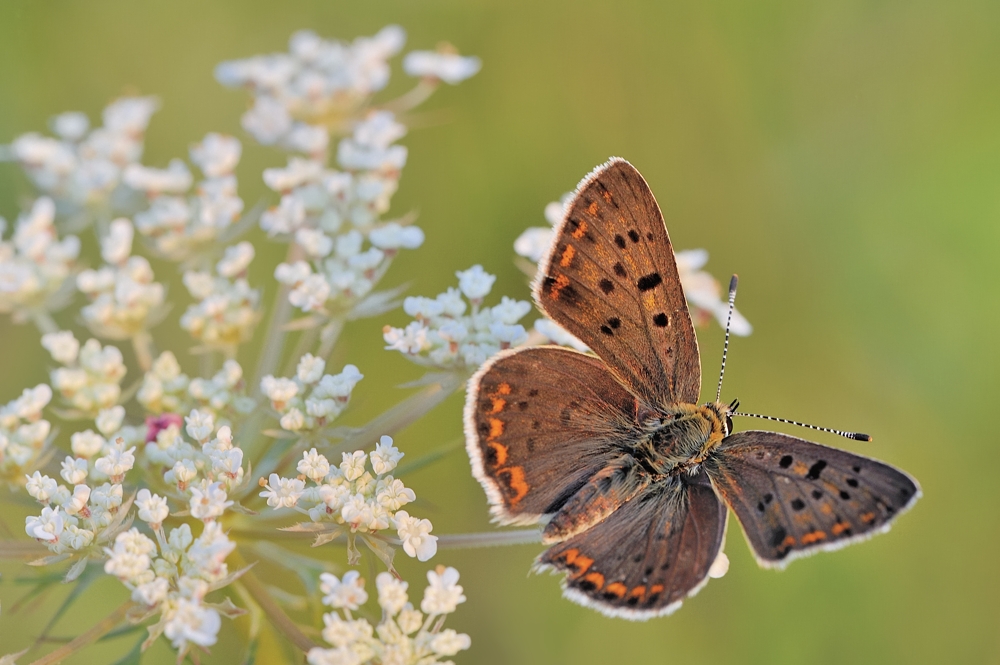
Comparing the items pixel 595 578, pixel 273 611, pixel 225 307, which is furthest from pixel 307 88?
pixel 595 578

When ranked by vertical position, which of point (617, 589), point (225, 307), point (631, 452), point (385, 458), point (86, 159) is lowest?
point (617, 589)

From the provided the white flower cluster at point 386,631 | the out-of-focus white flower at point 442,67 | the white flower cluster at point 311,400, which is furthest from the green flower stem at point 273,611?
the out-of-focus white flower at point 442,67

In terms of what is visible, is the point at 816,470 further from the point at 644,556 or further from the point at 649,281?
the point at 649,281

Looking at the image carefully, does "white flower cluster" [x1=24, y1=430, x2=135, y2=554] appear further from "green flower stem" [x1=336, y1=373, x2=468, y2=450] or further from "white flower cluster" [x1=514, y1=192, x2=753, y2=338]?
"white flower cluster" [x1=514, y1=192, x2=753, y2=338]

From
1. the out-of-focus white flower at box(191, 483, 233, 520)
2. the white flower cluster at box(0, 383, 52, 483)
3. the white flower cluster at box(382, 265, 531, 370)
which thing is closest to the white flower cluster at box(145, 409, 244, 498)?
the out-of-focus white flower at box(191, 483, 233, 520)

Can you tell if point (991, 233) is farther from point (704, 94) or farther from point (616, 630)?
point (616, 630)

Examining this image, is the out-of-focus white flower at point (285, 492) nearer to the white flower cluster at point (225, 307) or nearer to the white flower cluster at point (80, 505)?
the white flower cluster at point (80, 505)

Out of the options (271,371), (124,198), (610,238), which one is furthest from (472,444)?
(124,198)
